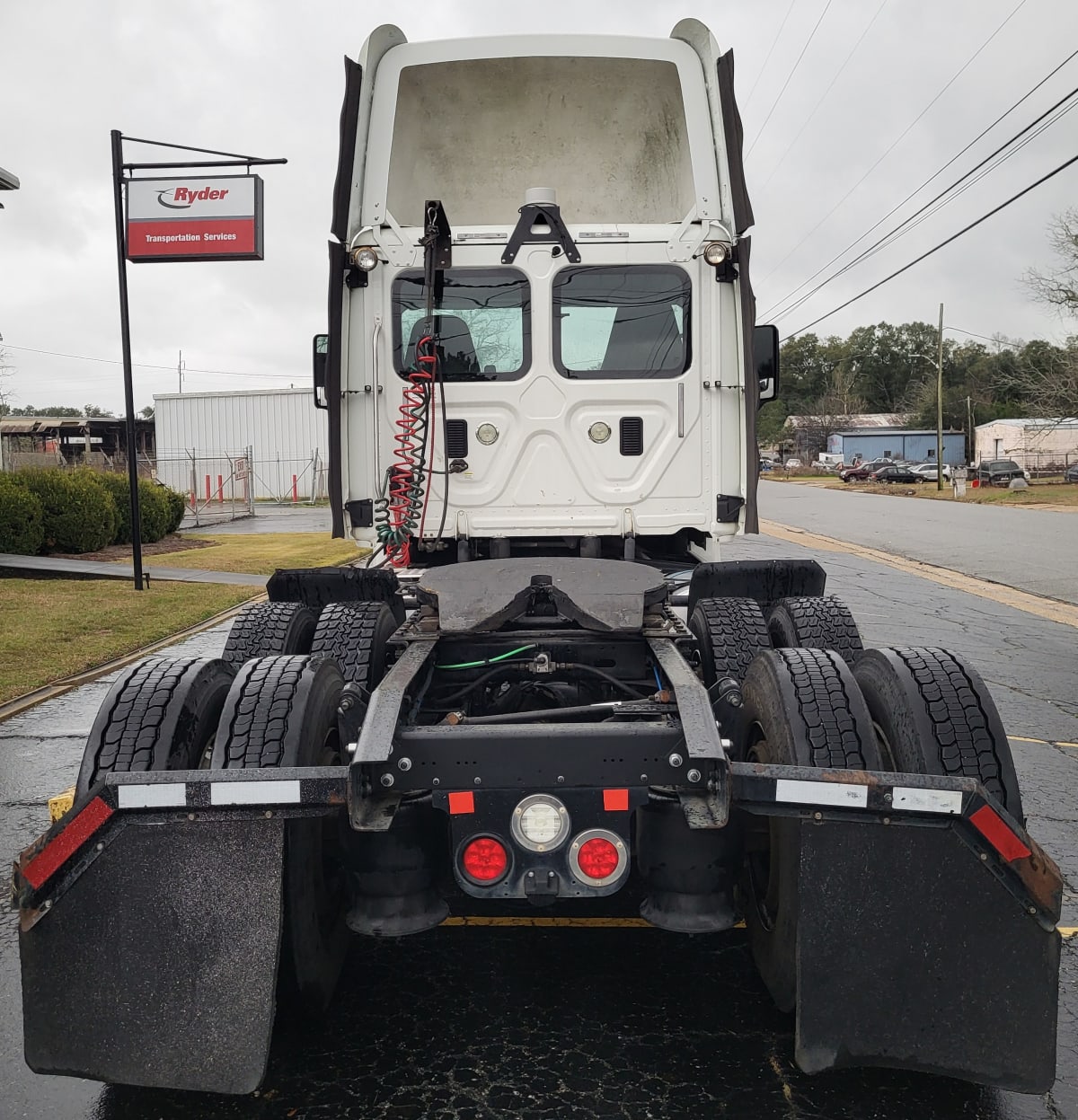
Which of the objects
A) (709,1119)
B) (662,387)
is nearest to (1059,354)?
(662,387)

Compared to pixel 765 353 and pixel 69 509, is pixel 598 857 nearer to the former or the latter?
pixel 765 353

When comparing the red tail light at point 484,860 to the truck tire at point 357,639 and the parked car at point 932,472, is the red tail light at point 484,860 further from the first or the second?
the parked car at point 932,472

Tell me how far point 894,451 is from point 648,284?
97.3m

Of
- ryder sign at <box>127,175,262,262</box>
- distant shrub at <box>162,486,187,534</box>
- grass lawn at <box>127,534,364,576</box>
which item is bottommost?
grass lawn at <box>127,534,364,576</box>

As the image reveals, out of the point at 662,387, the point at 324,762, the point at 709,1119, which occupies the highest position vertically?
the point at 662,387

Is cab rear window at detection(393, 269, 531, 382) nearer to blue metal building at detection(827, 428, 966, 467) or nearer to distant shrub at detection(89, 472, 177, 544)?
distant shrub at detection(89, 472, 177, 544)

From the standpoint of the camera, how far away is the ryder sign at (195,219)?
14.6 m

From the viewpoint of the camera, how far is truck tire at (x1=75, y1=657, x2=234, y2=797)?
3.17 metres

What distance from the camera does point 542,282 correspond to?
5430 millimetres

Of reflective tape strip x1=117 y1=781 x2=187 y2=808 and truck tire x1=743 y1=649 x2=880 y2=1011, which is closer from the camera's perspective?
reflective tape strip x1=117 y1=781 x2=187 y2=808

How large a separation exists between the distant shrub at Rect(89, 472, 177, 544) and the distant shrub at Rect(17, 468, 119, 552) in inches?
26.8

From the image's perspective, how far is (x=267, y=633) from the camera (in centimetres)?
513

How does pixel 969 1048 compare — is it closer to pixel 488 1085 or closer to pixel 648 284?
pixel 488 1085

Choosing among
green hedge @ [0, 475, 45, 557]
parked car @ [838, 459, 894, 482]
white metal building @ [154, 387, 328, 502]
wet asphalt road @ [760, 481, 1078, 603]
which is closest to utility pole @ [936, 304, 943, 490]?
parked car @ [838, 459, 894, 482]
